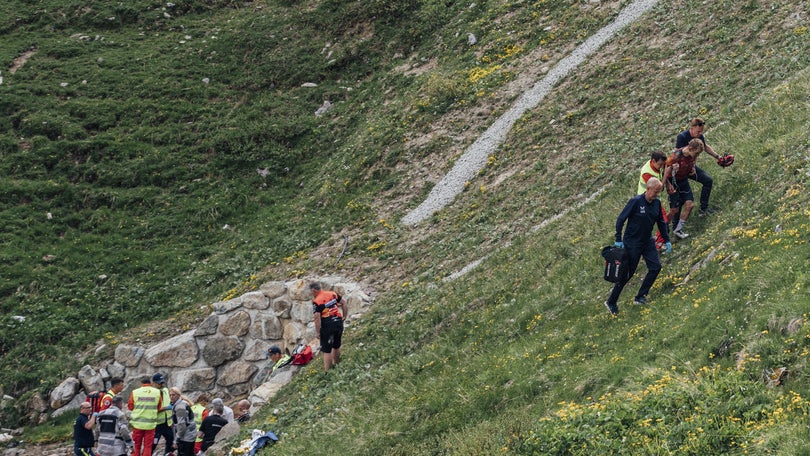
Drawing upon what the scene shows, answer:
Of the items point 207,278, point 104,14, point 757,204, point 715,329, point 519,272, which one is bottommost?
point 207,278

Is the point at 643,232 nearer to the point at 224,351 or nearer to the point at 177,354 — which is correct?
the point at 224,351

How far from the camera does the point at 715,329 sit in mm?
11508

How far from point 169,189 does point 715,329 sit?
2906 cm

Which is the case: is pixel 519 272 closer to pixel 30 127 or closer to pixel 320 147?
pixel 320 147

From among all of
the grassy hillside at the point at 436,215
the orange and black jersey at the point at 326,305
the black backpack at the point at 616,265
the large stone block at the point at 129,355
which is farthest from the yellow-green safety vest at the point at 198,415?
the black backpack at the point at 616,265

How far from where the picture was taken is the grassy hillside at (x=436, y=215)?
11.8 metres

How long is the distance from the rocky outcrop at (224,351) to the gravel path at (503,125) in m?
4.88

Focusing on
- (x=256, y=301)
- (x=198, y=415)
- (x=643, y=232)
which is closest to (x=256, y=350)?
(x=256, y=301)

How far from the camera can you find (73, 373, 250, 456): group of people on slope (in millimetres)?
18469

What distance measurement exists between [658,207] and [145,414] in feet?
40.5

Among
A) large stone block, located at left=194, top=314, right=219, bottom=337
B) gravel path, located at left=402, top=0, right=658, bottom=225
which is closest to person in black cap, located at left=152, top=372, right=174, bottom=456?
large stone block, located at left=194, top=314, right=219, bottom=337

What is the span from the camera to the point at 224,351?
82.8ft

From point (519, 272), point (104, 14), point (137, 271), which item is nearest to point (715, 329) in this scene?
point (519, 272)

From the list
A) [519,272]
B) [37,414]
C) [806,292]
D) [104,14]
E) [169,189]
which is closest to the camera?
[806,292]
